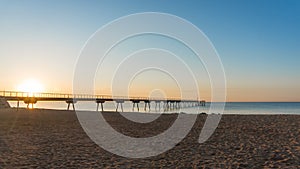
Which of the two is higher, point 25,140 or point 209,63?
point 209,63

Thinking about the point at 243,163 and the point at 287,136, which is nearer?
the point at 243,163

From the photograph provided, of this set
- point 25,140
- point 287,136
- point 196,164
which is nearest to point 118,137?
point 25,140

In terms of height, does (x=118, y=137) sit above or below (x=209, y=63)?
below

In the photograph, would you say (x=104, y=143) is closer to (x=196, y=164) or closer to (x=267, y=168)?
(x=196, y=164)

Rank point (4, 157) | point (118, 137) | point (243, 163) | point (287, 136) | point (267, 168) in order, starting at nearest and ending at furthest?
point (267, 168)
point (243, 163)
point (4, 157)
point (287, 136)
point (118, 137)

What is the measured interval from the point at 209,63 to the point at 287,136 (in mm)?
5164

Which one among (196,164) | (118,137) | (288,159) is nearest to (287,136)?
(288,159)

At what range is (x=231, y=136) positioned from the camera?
14.1m

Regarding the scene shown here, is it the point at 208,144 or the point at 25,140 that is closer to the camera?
the point at 208,144

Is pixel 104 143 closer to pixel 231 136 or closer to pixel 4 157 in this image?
pixel 4 157

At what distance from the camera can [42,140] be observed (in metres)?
13.5

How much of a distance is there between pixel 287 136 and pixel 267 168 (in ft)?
19.8

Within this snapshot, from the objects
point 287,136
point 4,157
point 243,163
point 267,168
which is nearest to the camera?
point 267,168

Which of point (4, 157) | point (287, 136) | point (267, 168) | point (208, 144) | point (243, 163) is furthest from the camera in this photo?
point (287, 136)
